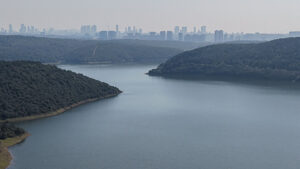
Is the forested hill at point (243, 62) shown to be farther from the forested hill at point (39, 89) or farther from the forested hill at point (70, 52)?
the forested hill at point (70, 52)

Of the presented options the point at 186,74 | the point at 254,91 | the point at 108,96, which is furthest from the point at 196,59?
the point at 108,96

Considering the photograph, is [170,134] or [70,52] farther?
[70,52]

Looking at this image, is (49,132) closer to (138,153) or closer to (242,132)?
(138,153)

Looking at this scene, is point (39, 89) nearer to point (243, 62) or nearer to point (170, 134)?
point (170, 134)

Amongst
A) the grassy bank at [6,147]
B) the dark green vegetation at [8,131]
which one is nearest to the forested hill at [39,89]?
the dark green vegetation at [8,131]

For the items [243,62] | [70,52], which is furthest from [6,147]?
[70,52]
